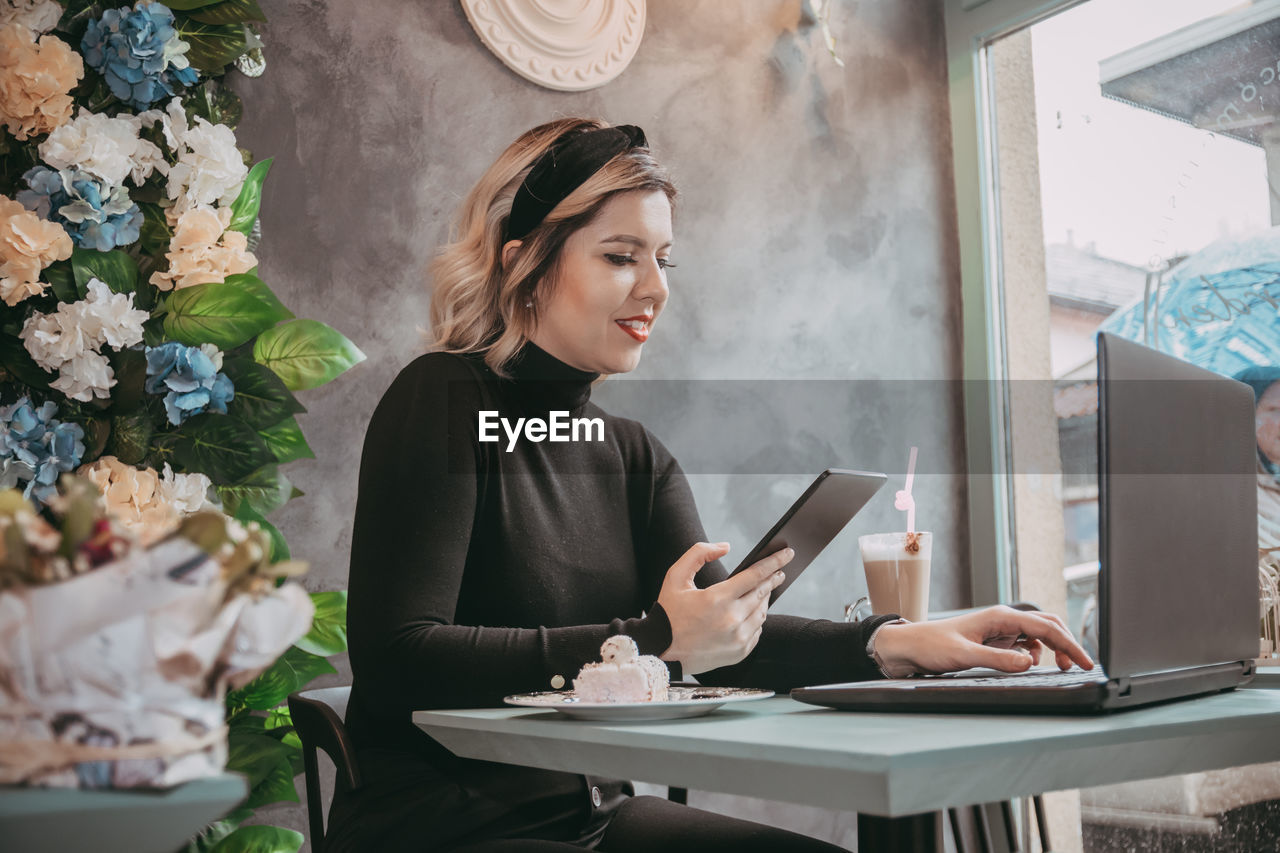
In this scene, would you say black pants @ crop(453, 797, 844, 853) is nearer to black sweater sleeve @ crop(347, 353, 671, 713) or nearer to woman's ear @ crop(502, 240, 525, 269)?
black sweater sleeve @ crop(347, 353, 671, 713)

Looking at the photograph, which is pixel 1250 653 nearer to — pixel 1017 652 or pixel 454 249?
pixel 1017 652

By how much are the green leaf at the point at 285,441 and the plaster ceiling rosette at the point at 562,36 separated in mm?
1130

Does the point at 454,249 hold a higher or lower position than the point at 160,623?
higher

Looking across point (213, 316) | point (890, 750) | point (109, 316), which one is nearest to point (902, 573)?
point (890, 750)

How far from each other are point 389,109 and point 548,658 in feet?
5.11

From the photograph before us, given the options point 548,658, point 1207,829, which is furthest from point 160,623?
point 1207,829

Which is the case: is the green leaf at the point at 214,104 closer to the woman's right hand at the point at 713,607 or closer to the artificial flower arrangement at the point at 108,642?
the woman's right hand at the point at 713,607

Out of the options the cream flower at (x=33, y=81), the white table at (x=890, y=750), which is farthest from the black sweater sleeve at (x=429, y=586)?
the cream flower at (x=33, y=81)

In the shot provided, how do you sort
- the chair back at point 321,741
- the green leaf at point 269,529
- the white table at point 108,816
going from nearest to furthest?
1. the white table at point 108,816
2. the chair back at point 321,741
3. the green leaf at point 269,529

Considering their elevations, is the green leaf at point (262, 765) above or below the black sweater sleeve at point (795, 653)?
below

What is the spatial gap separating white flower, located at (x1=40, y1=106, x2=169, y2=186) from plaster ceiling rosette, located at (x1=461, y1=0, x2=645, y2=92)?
96 cm

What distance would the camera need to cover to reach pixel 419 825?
1.25 metres

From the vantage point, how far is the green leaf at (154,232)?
5.86ft

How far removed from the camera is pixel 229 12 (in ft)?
6.18
